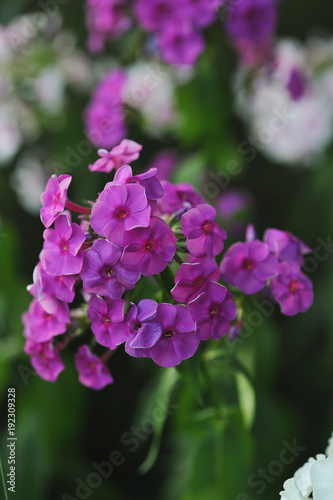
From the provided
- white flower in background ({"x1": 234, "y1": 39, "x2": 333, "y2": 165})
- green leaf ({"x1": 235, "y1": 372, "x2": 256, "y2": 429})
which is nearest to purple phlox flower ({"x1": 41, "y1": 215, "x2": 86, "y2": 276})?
green leaf ({"x1": 235, "y1": 372, "x2": 256, "y2": 429})

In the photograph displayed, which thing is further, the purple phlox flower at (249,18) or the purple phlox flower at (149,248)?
the purple phlox flower at (249,18)

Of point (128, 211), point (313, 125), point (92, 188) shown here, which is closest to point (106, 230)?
point (128, 211)

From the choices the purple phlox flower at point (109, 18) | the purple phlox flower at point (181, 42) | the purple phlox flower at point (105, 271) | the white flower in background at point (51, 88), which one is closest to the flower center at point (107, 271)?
the purple phlox flower at point (105, 271)

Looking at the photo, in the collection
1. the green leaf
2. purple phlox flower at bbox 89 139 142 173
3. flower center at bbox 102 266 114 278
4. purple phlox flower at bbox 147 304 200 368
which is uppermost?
purple phlox flower at bbox 89 139 142 173

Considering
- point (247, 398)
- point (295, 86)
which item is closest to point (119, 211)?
point (247, 398)

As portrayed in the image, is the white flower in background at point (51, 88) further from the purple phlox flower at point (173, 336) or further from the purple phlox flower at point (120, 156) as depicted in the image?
the purple phlox flower at point (173, 336)

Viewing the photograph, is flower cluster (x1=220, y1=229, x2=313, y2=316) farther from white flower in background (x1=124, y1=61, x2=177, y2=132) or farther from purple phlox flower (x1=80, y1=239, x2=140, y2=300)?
white flower in background (x1=124, y1=61, x2=177, y2=132)
